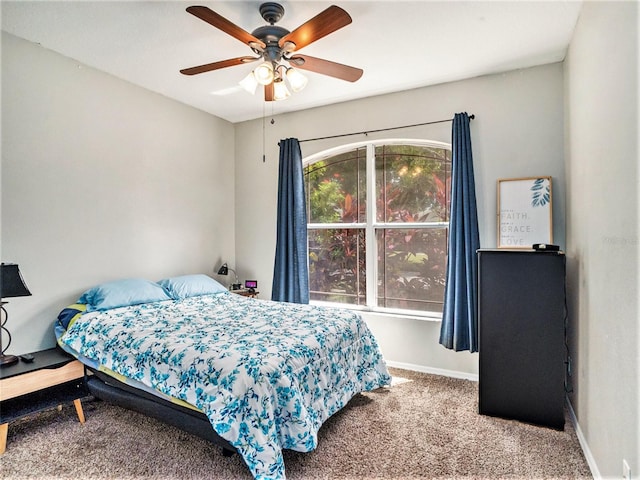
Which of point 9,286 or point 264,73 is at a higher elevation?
point 264,73

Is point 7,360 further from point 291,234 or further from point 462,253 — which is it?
point 462,253

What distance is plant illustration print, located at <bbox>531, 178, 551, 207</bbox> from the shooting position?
3.04 metres

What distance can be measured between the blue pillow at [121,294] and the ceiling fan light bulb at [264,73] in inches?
78.8

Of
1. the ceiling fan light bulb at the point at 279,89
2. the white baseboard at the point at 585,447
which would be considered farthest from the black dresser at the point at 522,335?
the ceiling fan light bulb at the point at 279,89

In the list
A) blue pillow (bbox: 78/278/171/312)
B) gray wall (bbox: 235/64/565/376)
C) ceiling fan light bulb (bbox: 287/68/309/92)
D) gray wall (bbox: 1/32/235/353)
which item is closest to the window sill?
gray wall (bbox: 235/64/565/376)

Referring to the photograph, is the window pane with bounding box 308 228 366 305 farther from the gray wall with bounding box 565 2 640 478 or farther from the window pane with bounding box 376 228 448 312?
the gray wall with bounding box 565 2 640 478

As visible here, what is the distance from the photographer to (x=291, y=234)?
4.11m

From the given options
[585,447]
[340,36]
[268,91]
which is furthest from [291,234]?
[585,447]

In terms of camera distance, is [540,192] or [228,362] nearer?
[228,362]

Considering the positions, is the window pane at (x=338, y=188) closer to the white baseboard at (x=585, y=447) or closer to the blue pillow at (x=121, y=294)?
the blue pillow at (x=121, y=294)

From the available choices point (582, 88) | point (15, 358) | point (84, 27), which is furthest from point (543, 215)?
point (15, 358)

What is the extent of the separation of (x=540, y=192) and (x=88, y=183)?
3.70 m

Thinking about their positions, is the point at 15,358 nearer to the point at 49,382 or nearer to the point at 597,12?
the point at 49,382

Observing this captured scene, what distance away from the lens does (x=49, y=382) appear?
2.52 metres
